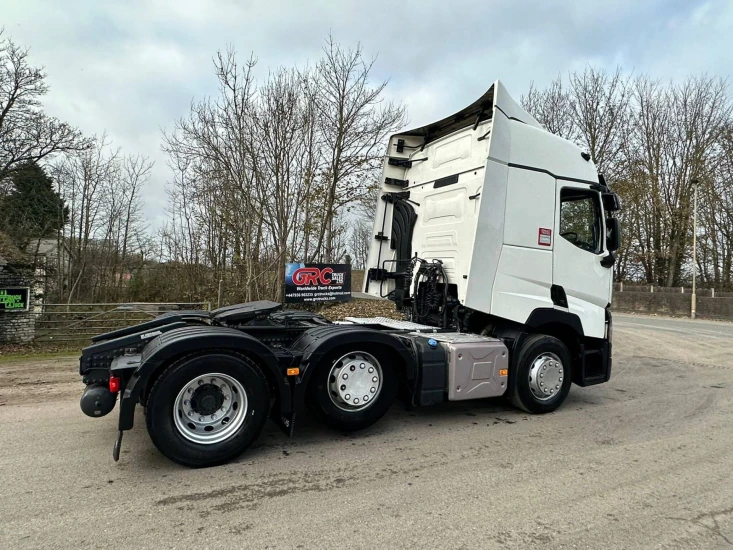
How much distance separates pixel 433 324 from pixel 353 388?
77.1 inches

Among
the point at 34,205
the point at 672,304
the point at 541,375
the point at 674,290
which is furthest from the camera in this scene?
the point at 674,290

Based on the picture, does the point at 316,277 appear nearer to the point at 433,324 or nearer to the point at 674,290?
the point at 433,324

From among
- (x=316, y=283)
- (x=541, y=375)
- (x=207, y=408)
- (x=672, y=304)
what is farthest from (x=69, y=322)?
(x=672, y=304)

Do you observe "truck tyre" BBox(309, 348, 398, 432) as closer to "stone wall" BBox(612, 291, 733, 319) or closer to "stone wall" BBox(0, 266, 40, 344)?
"stone wall" BBox(0, 266, 40, 344)

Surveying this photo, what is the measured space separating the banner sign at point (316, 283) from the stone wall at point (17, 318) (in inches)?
240

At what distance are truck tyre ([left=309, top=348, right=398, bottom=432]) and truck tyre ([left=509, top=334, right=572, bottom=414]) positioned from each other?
1718 millimetres

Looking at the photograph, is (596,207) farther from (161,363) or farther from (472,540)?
(161,363)

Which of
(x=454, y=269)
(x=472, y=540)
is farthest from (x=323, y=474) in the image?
(x=454, y=269)

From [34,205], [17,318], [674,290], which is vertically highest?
[34,205]

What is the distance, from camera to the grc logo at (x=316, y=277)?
12641 millimetres

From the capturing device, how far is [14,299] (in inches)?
416

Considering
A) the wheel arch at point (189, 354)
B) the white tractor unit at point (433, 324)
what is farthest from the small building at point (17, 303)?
the wheel arch at point (189, 354)

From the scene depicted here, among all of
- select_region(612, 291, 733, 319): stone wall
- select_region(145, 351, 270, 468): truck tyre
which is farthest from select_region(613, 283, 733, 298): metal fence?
select_region(145, 351, 270, 468): truck tyre

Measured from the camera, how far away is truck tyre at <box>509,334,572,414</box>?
17.5 ft
